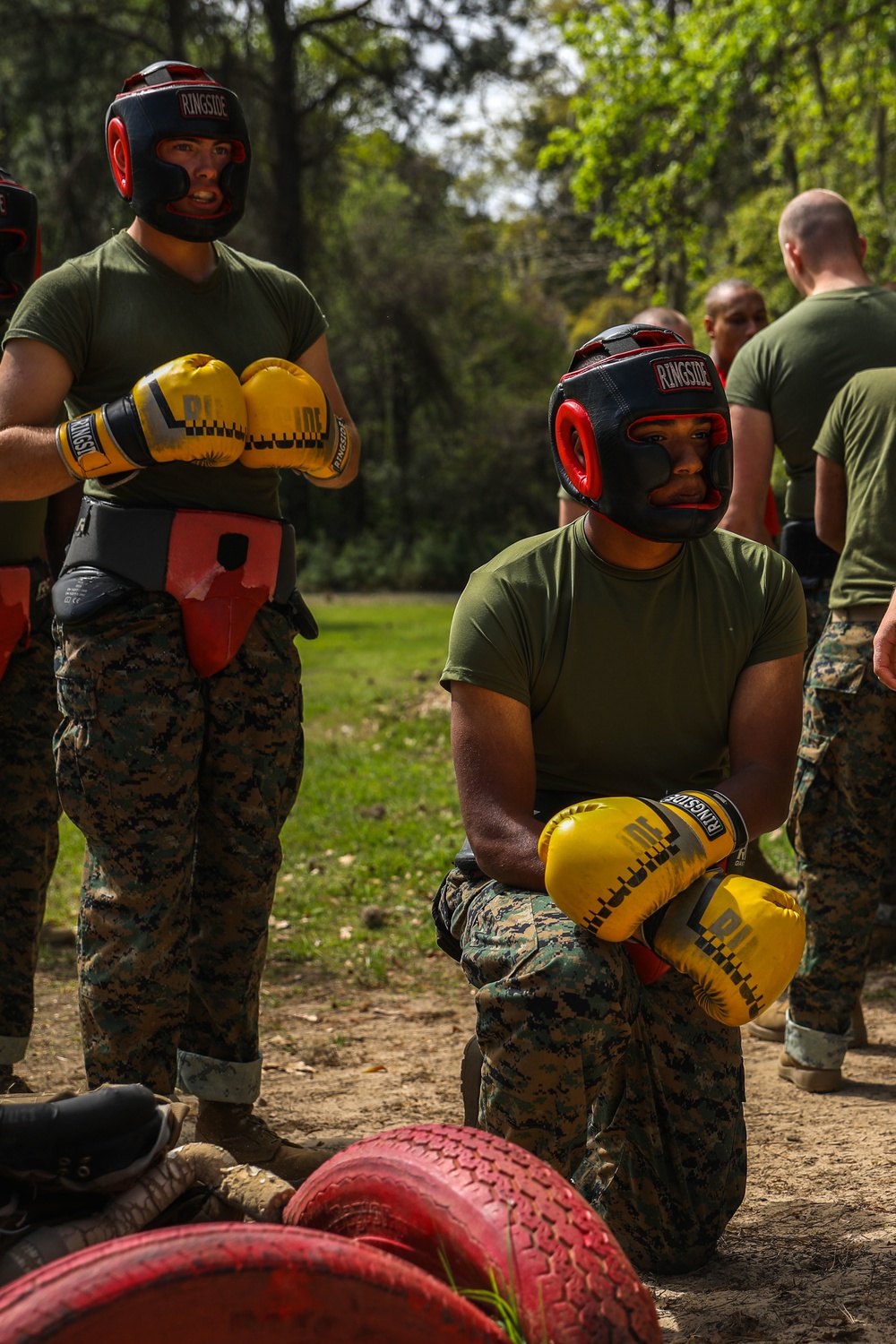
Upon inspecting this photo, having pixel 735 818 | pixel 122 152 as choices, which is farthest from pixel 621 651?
pixel 122 152

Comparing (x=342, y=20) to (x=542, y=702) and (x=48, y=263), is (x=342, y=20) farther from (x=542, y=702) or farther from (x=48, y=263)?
(x=542, y=702)

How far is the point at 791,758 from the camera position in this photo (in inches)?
123

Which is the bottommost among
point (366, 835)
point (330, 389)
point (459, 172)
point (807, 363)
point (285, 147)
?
point (366, 835)

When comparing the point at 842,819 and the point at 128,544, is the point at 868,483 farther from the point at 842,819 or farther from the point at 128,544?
the point at 128,544

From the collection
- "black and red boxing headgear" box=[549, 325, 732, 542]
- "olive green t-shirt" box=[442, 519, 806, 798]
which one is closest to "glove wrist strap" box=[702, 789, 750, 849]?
"olive green t-shirt" box=[442, 519, 806, 798]

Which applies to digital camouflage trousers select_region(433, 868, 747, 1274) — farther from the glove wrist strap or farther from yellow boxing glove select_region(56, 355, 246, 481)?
yellow boxing glove select_region(56, 355, 246, 481)

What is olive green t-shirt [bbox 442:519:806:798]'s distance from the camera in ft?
10.1

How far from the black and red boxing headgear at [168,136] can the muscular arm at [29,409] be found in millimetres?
481

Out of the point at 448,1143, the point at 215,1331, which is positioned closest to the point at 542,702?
the point at 448,1143

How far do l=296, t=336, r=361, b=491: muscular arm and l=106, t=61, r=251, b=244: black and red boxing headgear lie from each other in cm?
46

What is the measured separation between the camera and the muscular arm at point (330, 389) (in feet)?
12.4

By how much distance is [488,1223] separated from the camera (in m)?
1.78

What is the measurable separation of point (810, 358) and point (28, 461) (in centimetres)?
276

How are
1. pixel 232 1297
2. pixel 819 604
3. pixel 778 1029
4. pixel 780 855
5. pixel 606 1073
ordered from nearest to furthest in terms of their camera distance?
pixel 232 1297 → pixel 606 1073 → pixel 778 1029 → pixel 819 604 → pixel 780 855
